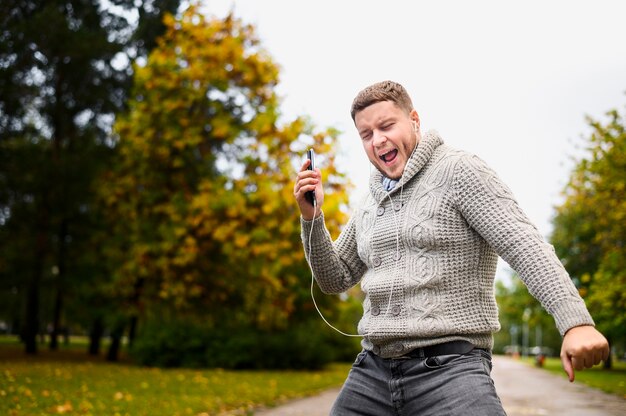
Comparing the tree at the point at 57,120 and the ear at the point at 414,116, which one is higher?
the tree at the point at 57,120

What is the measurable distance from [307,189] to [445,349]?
2.46 feet

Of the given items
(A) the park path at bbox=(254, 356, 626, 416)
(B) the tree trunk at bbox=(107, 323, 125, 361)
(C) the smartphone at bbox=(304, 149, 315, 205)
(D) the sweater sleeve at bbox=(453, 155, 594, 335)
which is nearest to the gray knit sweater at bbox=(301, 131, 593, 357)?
(D) the sweater sleeve at bbox=(453, 155, 594, 335)

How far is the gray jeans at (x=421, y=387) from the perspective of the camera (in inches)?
91.4

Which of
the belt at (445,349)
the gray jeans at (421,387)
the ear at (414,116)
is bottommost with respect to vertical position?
the gray jeans at (421,387)

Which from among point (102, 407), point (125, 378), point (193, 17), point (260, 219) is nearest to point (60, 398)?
point (102, 407)

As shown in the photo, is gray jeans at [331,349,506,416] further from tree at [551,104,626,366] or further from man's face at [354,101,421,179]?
tree at [551,104,626,366]

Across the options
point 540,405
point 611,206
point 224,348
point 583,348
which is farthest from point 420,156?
point 224,348

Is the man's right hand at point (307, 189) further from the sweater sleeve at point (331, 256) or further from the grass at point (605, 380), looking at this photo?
the grass at point (605, 380)

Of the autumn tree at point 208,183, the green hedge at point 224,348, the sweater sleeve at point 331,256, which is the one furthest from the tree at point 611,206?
the sweater sleeve at point 331,256

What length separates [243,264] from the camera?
62.2 ft

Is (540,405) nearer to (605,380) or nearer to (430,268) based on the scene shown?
(430,268)

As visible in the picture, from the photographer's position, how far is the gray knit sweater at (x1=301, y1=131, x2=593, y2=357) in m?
2.35

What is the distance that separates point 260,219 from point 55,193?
8.12 meters

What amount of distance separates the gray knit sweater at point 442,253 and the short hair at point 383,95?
16 centimetres
